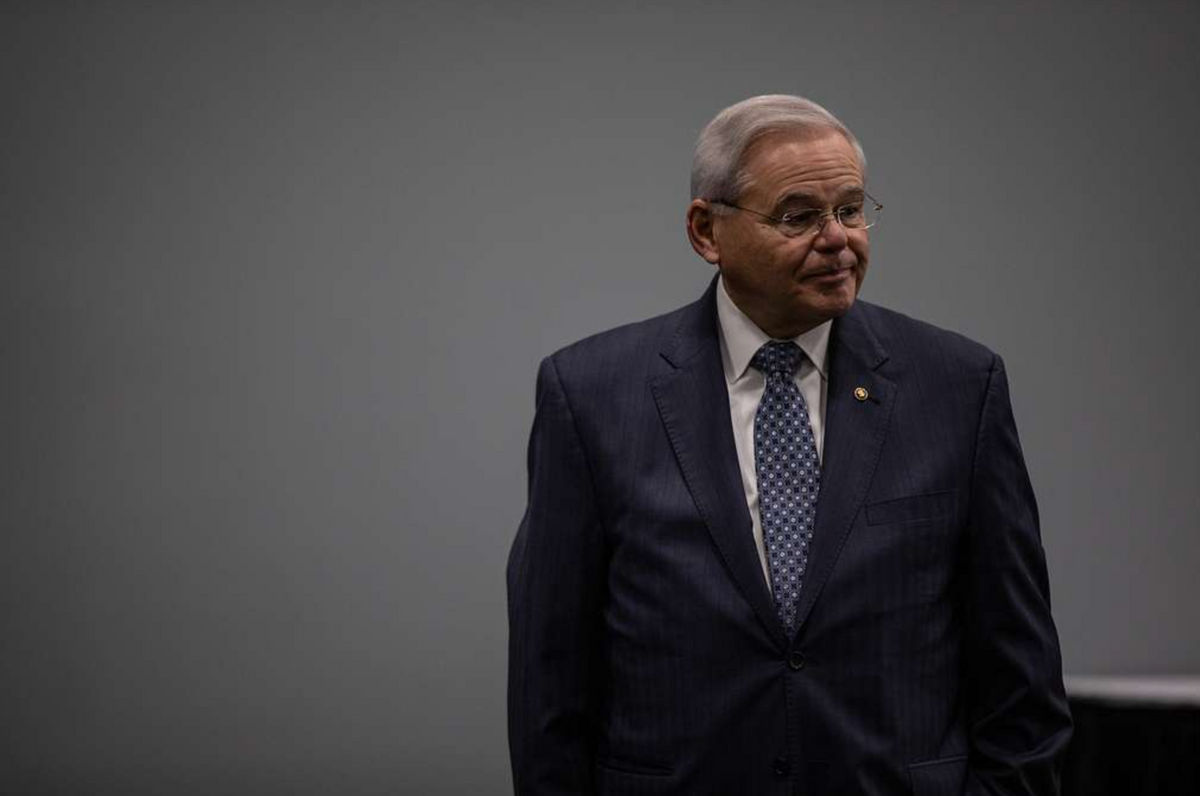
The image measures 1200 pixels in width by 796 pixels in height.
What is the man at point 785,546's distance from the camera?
154 centimetres

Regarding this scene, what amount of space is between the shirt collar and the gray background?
1.53 m

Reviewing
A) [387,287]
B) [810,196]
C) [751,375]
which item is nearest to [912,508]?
[751,375]

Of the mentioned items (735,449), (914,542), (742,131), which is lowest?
(914,542)

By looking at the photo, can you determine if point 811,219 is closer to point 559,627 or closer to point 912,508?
point 912,508

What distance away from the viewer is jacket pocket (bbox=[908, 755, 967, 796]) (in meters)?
1.54

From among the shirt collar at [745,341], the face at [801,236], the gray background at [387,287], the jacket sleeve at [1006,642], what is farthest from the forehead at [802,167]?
the gray background at [387,287]

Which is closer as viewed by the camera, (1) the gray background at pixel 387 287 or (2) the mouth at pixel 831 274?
(2) the mouth at pixel 831 274

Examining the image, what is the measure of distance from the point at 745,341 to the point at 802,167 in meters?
0.23

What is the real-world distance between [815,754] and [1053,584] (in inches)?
76.7

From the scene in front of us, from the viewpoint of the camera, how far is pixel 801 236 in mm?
1565

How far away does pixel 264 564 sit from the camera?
124 inches

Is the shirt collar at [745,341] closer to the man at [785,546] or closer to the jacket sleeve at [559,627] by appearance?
the man at [785,546]

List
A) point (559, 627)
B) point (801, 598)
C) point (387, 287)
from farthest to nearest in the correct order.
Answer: point (387, 287), point (559, 627), point (801, 598)

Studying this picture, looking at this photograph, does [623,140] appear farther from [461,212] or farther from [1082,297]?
[1082,297]
